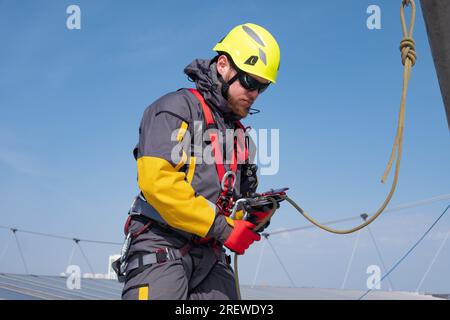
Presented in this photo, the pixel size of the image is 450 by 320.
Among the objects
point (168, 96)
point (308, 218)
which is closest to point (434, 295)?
point (308, 218)

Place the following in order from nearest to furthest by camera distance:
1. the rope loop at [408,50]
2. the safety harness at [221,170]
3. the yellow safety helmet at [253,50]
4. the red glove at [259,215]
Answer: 1. the rope loop at [408,50]
2. the safety harness at [221,170]
3. the red glove at [259,215]
4. the yellow safety helmet at [253,50]

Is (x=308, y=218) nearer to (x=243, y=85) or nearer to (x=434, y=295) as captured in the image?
(x=243, y=85)

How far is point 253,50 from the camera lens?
3.71 meters

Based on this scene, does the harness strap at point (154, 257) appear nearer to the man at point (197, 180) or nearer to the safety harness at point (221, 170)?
the man at point (197, 180)

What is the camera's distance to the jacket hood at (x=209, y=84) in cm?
359

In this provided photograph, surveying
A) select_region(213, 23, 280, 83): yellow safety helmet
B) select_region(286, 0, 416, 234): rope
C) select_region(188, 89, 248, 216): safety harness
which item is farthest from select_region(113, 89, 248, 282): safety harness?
select_region(286, 0, 416, 234): rope

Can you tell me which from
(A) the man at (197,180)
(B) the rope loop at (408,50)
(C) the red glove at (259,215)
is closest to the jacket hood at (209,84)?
(A) the man at (197,180)

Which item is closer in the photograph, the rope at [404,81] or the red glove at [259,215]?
the rope at [404,81]

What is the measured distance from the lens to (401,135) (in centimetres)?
312

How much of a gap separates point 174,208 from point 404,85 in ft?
5.45

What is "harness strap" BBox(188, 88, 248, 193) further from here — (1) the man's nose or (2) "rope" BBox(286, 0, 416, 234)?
(2) "rope" BBox(286, 0, 416, 234)

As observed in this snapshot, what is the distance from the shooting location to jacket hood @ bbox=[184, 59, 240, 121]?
141 inches
